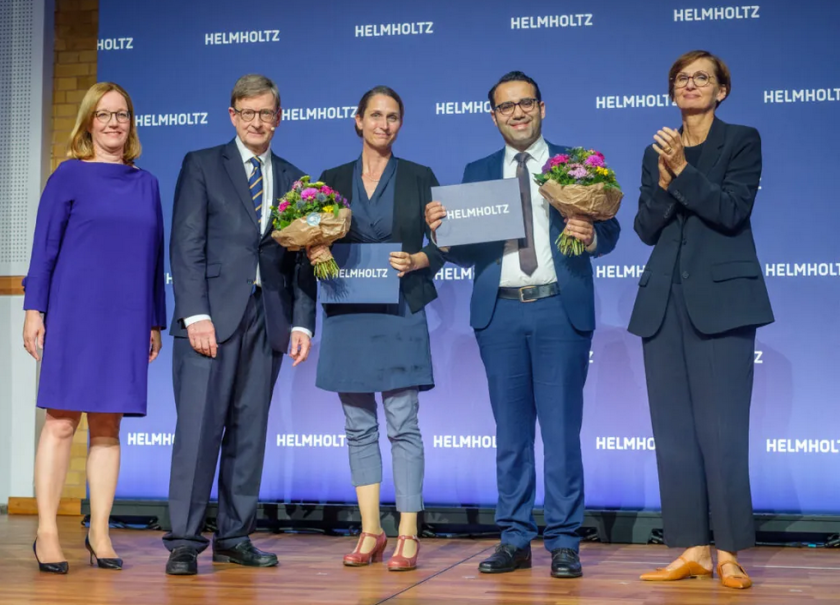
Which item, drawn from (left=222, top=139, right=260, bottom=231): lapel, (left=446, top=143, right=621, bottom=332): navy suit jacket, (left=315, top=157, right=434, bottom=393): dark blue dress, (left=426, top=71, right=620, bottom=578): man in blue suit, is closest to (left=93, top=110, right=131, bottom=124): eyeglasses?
(left=222, top=139, right=260, bottom=231): lapel

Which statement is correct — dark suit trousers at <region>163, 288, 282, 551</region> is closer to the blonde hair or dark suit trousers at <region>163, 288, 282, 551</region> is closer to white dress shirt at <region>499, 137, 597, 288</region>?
the blonde hair

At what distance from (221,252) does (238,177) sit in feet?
1.01

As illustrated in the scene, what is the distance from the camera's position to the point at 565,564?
12.4ft

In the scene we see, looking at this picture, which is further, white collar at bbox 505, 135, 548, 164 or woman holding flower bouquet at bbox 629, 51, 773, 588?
white collar at bbox 505, 135, 548, 164

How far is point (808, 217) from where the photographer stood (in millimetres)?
5016

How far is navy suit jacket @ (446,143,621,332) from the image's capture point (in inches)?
150

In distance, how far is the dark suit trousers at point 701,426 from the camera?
11.9 feet

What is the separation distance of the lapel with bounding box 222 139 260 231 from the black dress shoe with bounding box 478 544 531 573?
1.56 meters

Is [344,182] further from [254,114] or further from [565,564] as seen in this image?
[565,564]

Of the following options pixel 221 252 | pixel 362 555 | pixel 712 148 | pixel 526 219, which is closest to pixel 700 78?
pixel 712 148

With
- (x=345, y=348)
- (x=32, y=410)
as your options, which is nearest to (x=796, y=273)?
(x=345, y=348)

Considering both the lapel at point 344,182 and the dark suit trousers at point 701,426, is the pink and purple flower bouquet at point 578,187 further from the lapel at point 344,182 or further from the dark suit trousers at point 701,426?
the lapel at point 344,182

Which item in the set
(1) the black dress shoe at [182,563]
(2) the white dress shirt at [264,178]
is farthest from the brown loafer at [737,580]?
(1) the black dress shoe at [182,563]

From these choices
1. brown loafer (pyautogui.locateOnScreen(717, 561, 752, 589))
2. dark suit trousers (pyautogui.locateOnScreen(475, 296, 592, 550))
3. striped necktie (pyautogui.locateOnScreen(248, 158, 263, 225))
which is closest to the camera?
brown loafer (pyautogui.locateOnScreen(717, 561, 752, 589))
